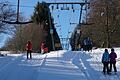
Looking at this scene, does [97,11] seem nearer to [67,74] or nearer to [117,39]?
[117,39]

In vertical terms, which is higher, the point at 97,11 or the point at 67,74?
the point at 97,11

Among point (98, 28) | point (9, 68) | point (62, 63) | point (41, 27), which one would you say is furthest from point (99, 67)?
point (41, 27)

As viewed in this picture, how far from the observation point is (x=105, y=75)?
29.1 metres

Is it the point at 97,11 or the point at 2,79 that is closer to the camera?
the point at 2,79

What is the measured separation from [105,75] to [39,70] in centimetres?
473

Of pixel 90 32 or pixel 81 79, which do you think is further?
pixel 90 32

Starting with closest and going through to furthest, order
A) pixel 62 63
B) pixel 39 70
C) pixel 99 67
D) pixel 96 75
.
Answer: pixel 96 75 < pixel 39 70 < pixel 99 67 < pixel 62 63

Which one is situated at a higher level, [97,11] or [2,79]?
[97,11]

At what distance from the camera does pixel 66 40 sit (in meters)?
120

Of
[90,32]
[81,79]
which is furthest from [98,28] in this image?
[81,79]

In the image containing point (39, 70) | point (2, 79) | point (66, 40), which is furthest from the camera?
point (66, 40)

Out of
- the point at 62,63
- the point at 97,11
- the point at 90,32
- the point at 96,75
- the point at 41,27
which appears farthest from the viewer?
the point at 41,27

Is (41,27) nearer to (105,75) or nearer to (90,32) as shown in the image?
(90,32)

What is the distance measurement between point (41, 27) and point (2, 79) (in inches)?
2539
